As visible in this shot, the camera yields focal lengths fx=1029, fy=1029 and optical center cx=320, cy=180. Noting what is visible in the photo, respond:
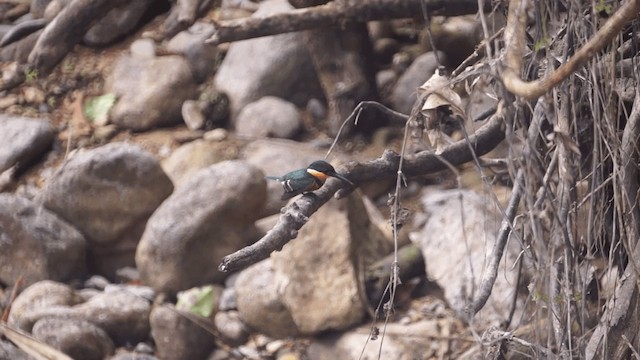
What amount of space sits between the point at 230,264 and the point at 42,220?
4315 mm

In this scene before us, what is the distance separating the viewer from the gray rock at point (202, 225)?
20.3 ft

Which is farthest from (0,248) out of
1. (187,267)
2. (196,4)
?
(196,4)

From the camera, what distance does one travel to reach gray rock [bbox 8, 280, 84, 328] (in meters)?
6.02

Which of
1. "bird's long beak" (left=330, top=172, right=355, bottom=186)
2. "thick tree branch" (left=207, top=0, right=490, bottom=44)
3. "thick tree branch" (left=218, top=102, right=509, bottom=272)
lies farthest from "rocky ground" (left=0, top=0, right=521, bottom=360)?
"bird's long beak" (left=330, top=172, right=355, bottom=186)

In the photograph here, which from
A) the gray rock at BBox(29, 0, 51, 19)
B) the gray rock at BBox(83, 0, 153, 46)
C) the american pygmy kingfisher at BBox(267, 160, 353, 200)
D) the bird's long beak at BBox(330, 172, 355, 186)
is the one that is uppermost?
the bird's long beak at BBox(330, 172, 355, 186)

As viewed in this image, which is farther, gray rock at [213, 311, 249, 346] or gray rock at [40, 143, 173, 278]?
gray rock at [40, 143, 173, 278]

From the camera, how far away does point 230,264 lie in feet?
8.21

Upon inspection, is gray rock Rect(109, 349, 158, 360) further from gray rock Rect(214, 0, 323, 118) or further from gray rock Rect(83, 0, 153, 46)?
gray rock Rect(83, 0, 153, 46)

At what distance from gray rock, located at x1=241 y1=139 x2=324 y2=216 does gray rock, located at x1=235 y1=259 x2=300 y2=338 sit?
62 cm

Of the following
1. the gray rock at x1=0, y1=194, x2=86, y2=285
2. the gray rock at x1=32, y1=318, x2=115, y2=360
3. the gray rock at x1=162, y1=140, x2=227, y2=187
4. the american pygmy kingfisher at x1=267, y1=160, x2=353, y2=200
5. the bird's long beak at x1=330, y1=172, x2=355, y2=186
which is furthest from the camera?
the gray rock at x1=162, y1=140, x2=227, y2=187

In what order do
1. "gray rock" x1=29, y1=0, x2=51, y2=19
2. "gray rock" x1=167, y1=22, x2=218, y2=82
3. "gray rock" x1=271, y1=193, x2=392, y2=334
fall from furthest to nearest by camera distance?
"gray rock" x1=29, y1=0, x2=51, y2=19 < "gray rock" x1=167, y1=22, x2=218, y2=82 < "gray rock" x1=271, y1=193, x2=392, y2=334

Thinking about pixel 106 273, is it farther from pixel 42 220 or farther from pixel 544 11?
pixel 544 11

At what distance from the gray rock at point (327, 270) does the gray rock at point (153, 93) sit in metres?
1.94

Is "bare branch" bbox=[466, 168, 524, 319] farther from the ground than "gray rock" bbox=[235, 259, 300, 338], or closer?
farther from the ground
